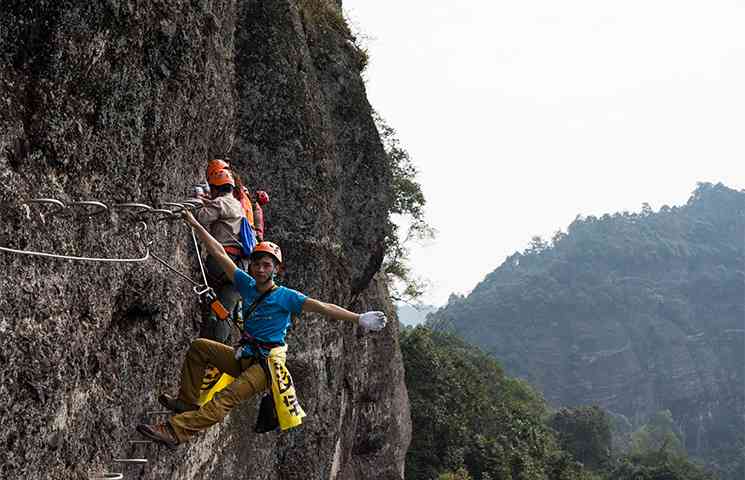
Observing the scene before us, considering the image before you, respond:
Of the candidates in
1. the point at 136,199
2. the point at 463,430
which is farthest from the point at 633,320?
the point at 136,199

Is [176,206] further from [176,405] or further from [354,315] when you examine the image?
[354,315]

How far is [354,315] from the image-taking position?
454 centimetres

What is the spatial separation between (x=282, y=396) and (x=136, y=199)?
2.13m

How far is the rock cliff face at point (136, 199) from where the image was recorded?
368cm

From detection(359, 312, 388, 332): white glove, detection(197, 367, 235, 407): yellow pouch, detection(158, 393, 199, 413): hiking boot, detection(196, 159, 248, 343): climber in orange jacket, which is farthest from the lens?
detection(196, 159, 248, 343): climber in orange jacket

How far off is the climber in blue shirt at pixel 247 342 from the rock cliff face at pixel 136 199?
1.58ft

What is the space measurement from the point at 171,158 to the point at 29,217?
2028mm

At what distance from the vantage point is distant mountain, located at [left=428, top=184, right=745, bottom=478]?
114938 millimetres

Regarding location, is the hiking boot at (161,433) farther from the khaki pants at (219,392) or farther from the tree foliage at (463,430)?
the tree foliage at (463,430)

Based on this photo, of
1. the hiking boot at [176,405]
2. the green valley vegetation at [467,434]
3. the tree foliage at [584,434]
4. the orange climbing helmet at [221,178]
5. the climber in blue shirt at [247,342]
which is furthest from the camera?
the tree foliage at [584,434]

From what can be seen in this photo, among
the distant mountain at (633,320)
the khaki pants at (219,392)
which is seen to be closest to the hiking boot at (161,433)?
the khaki pants at (219,392)

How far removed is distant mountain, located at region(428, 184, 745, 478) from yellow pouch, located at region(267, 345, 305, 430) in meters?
105

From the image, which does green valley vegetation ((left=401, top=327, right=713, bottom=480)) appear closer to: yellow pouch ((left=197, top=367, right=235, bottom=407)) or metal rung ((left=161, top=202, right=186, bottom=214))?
yellow pouch ((left=197, top=367, right=235, bottom=407))

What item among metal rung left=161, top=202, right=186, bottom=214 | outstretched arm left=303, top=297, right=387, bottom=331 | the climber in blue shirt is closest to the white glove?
outstretched arm left=303, top=297, right=387, bottom=331
